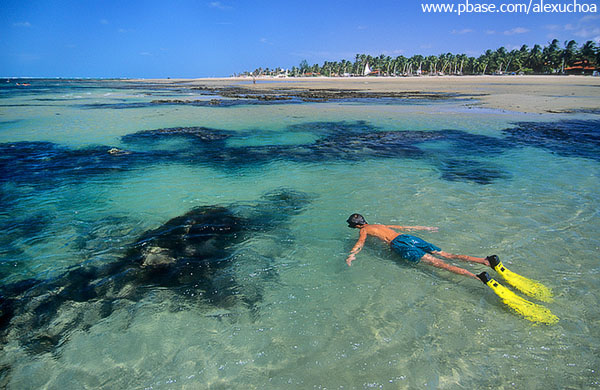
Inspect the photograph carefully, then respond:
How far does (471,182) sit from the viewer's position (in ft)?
34.8

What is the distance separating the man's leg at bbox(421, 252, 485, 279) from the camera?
5438 mm

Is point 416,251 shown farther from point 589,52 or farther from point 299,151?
point 589,52

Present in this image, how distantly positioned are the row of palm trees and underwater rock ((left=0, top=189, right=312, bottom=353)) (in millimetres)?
122600

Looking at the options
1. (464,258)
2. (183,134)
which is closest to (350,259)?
(464,258)

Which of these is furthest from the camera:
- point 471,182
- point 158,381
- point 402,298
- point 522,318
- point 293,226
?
point 471,182

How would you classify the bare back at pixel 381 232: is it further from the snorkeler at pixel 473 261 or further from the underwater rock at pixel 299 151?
the underwater rock at pixel 299 151

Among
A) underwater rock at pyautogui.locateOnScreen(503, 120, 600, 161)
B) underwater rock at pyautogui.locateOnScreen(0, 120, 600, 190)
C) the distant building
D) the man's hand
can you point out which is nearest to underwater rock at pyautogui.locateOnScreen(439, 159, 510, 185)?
underwater rock at pyautogui.locateOnScreen(0, 120, 600, 190)

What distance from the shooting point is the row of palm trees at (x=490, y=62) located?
91000mm

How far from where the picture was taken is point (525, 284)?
511 cm

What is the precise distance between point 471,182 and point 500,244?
4596 millimetres

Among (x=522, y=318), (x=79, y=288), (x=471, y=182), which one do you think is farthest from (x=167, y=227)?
(x=471, y=182)

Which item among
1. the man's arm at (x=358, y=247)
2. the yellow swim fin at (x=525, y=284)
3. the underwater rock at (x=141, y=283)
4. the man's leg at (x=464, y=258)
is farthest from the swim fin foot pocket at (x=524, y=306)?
the underwater rock at (x=141, y=283)

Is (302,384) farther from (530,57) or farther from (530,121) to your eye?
(530,57)

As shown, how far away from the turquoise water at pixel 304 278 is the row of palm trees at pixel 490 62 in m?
112
